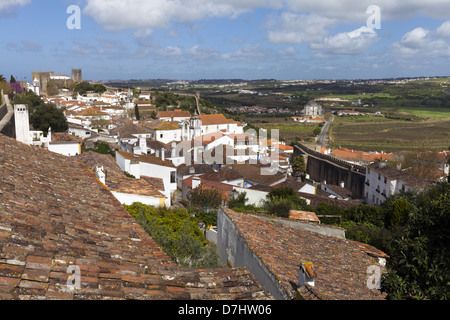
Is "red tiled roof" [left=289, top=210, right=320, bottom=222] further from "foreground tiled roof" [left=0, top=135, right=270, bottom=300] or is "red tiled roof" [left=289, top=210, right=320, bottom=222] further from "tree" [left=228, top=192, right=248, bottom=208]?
"foreground tiled roof" [left=0, top=135, right=270, bottom=300]

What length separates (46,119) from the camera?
37281 mm

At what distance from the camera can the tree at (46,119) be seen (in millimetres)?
36969

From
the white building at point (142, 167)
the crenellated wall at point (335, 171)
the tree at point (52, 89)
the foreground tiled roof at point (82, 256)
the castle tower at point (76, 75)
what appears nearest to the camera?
the foreground tiled roof at point (82, 256)

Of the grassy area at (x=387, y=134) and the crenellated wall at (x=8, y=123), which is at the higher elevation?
the crenellated wall at (x=8, y=123)

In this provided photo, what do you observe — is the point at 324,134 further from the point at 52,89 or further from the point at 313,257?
the point at 313,257

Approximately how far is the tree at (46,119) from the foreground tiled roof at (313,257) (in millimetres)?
31833

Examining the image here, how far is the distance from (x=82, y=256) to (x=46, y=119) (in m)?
36.6

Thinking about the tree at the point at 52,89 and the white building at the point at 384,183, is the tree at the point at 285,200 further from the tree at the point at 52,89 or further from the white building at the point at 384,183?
the tree at the point at 52,89

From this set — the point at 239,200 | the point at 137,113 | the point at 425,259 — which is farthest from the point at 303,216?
the point at 137,113

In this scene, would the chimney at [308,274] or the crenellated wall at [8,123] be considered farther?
the crenellated wall at [8,123]

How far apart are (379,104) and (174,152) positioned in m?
128

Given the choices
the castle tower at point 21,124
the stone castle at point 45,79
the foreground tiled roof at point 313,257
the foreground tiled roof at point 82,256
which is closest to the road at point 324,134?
the castle tower at point 21,124
